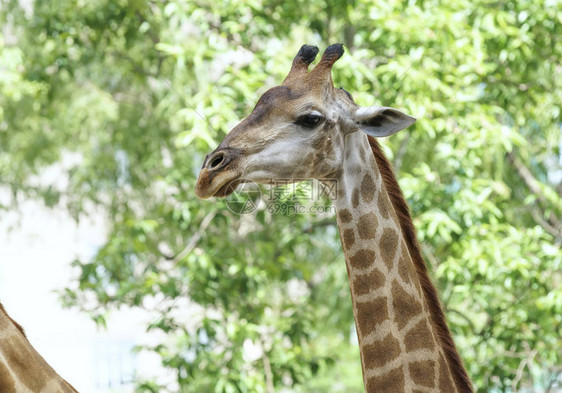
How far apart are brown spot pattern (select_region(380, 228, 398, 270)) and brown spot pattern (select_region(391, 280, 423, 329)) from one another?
0.31 feet

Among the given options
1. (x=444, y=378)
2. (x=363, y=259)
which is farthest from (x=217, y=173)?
(x=444, y=378)

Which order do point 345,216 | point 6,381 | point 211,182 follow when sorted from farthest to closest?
point 345,216 < point 211,182 < point 6,381

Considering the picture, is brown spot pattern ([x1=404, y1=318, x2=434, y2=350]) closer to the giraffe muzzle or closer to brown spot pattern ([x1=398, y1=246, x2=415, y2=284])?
brown spot pattern ([x1=398, y1=246, x2=415, y2=284])

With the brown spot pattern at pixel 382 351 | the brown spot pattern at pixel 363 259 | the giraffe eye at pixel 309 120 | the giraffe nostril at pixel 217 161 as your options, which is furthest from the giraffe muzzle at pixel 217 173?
the brown spot pattern at pixel 382 351

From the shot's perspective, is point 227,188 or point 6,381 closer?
point 6,381

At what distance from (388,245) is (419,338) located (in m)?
0.39

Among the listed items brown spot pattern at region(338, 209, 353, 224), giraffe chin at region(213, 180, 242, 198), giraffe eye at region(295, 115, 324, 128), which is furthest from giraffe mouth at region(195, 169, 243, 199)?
brown spot pattern at region(338, 209, 353, 224)

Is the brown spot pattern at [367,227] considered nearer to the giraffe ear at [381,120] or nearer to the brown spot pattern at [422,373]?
the giraffe ear at [381,120]

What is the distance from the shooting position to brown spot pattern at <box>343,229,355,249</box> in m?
2.94

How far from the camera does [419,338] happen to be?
281cm

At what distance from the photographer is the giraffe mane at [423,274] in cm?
295

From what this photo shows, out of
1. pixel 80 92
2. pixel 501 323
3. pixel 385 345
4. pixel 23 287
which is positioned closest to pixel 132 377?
pixel 501 323

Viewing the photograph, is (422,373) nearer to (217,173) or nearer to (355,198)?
(355,198)

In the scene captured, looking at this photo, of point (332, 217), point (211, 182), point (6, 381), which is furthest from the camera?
point (332, 217)
